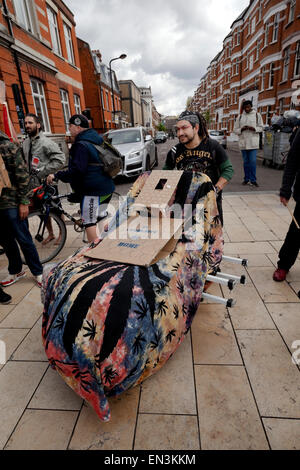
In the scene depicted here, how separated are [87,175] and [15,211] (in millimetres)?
936

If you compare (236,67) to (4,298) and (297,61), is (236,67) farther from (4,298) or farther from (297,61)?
(4,298)

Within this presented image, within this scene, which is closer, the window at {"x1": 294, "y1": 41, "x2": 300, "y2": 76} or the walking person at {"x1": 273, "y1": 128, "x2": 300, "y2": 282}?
the walking person at {"x1": 273, "y1": 128, "x2": 300, "y2": 282}

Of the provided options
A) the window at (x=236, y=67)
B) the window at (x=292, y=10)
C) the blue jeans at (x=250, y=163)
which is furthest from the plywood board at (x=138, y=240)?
the window at (x=236, y=67)

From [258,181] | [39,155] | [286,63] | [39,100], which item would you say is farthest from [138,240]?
[286,63]

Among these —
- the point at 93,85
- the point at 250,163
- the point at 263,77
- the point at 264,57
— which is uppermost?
the point at 264,57

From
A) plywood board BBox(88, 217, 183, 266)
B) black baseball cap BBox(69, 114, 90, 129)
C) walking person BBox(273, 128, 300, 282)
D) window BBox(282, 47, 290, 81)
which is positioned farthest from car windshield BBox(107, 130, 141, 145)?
window BBox(282, 47, 290, 81)

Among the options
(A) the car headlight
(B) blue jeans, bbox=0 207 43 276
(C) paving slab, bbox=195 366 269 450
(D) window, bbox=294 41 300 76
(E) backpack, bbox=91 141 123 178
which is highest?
(D) window, bbox=294 41 300 76

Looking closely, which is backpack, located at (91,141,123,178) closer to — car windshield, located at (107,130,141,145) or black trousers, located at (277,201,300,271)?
black trousers, located at (277,201,300,271)

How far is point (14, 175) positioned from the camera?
2.90m

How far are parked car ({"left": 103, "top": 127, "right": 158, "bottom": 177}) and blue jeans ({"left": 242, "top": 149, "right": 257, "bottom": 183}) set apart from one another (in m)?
3.55

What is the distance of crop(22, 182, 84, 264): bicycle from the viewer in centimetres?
389

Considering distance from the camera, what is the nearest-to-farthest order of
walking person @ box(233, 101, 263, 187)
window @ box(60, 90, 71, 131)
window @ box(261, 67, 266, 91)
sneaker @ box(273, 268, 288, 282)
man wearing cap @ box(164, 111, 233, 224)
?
man wearing cap @ box(164, 111, 233, 224)
sneaker @ box(273, 268, 288, 282)
walking person @ box(233, 101, 263, 187)
window @ box(60, 90, 71, 131)
window @ box(261, 67, 266, 91)

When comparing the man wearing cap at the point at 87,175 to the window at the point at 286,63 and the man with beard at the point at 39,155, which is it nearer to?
the man with beard at the point at 39,155

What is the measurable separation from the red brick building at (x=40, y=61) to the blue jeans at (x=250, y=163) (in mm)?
6436
